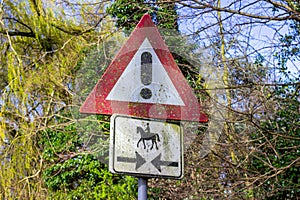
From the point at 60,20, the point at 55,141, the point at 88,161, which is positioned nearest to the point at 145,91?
the point at 88,161

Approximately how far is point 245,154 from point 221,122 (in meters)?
0.64

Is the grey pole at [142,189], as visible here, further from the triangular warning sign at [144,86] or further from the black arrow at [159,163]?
the triangular warning sign at [144,86]

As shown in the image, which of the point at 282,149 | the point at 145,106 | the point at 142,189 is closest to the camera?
the point at 142,189

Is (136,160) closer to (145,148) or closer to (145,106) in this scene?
(145,148)

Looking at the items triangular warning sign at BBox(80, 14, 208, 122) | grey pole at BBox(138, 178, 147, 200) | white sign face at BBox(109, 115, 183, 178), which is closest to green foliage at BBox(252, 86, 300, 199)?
triangular warning sign at BBox(80, 14, 208, 122)

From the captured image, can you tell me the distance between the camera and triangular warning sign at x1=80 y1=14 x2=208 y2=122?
2154mm

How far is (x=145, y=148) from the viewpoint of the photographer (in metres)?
2.06

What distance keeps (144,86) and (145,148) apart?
29 centimetres

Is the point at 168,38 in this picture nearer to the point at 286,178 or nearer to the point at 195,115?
the point at 286,178

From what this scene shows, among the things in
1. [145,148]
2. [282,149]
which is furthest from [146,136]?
[282,149]

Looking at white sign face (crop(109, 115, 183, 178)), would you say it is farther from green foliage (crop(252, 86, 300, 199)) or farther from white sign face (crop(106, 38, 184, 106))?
green foliage (crop(252, 86, 300, 199))

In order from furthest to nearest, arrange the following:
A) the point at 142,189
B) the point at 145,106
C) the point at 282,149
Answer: the point at 282,149 → the point at 145,106 → the point at 142,189

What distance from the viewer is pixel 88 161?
7961 millimetres

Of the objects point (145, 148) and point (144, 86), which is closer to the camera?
point (145, 148)
